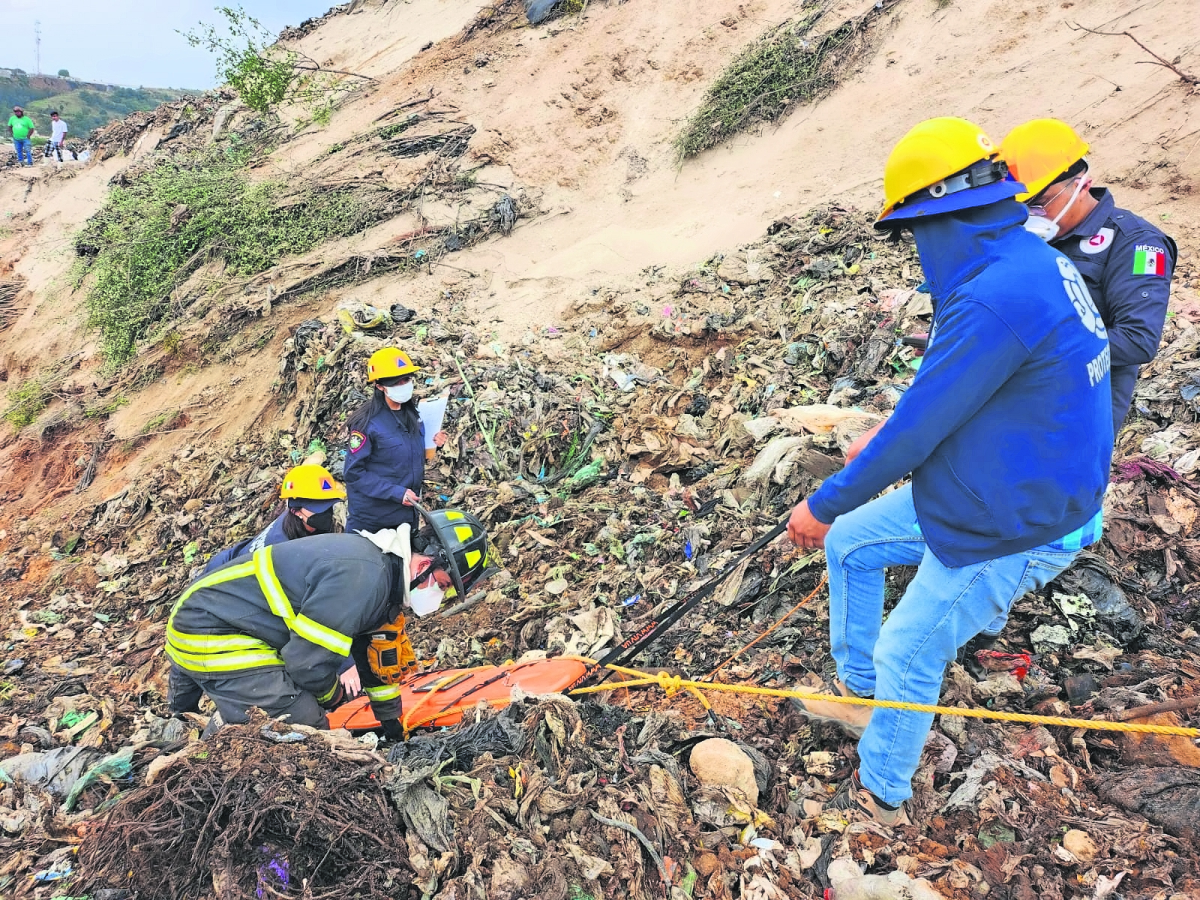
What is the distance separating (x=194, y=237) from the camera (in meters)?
9.52

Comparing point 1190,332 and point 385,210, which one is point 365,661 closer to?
point 1190,332

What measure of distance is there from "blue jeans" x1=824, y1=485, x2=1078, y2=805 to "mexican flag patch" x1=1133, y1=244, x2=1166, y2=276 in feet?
3.90

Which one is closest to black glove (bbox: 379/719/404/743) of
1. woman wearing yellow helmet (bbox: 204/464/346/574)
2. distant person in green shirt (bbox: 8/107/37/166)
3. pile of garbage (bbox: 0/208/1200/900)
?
pile of garbage (bbox: 0/208/1200/900)

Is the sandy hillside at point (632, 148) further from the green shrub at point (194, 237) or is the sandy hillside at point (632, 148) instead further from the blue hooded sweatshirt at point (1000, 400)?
the blue hooded sweatshirt at point (1000, 400)

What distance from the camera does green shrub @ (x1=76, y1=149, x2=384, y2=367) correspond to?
29.6 ft

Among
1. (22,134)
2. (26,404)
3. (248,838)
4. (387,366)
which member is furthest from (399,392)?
(22,134)

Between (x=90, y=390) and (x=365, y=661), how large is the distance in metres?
7.41

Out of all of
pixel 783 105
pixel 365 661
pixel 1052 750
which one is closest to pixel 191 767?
pixel 365 661

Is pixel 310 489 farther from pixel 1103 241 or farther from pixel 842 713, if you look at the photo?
pixel 1103 241

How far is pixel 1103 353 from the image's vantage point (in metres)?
1.67

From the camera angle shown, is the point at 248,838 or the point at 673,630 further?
the point at 673,630

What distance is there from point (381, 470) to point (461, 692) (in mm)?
1675

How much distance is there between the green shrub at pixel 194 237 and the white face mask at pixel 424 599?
22.7ft

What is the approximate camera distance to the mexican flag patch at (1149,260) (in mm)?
2344
